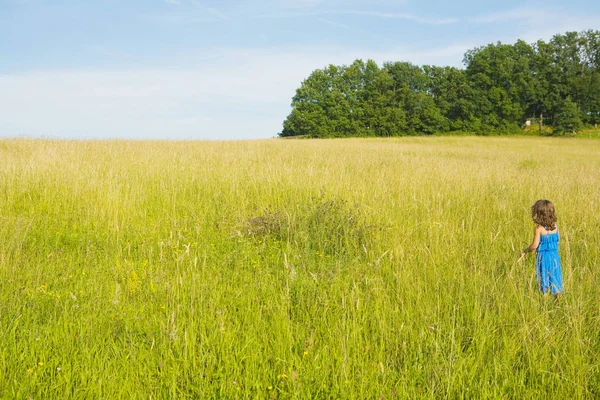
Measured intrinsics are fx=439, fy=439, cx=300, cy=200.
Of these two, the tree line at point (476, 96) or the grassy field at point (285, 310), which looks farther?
the tree line at point (476, 96)

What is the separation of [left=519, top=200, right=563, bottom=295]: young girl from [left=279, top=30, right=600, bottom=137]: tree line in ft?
154

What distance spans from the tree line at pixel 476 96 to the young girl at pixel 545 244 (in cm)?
4686

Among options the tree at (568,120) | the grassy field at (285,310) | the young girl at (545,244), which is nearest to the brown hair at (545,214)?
the young girl at (545,244)

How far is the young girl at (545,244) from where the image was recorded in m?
3.60

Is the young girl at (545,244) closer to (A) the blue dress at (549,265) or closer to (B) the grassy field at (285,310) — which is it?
(A) the blue dress at (549,265)

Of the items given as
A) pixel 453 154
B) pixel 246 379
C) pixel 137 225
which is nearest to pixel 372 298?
pixel 246 379

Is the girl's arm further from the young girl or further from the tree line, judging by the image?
the tree line

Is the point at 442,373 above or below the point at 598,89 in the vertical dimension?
Result: below

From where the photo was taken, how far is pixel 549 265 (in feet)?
12.0

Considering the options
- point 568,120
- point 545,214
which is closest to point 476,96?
point 568,120

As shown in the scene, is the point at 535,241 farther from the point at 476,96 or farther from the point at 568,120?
the point at 476,96

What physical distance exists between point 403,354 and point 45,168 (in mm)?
7320

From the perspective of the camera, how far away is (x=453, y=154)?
65.4 feet

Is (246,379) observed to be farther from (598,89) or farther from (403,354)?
(598,89)
